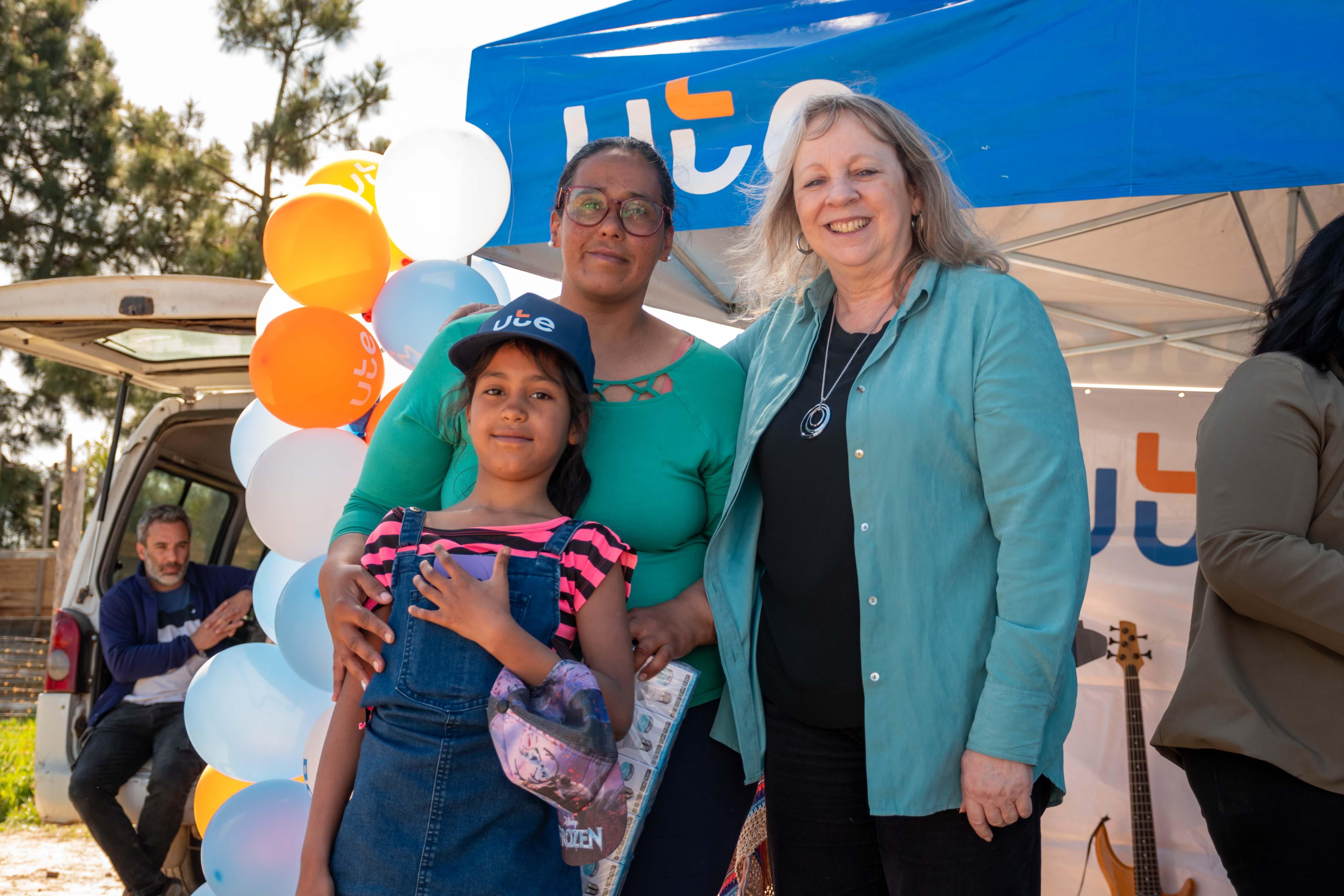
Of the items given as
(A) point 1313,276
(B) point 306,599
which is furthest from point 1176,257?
(B) point 306,599

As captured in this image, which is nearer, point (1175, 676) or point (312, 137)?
point (1175, 676)

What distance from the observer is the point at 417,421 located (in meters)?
1.91

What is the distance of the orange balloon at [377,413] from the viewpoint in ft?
10.1

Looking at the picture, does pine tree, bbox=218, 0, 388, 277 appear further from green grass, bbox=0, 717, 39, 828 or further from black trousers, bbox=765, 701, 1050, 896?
black trousers, bbox=765, 701, 1050, 896

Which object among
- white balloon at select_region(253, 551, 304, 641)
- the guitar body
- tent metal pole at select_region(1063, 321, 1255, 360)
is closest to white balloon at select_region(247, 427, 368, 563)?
white balloon at select_region(253, 551, 304, 641)

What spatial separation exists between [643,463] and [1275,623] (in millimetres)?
1183

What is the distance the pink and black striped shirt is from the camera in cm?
162

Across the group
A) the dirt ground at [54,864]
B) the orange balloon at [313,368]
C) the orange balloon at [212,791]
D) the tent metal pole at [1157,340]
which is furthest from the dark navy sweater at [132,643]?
the tent metal pole at [1157,340]

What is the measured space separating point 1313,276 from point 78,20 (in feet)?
47.1

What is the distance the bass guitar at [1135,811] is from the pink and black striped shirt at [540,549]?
9.98ft

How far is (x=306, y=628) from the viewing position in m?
2.73

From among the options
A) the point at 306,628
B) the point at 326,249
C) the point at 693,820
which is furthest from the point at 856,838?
the point at 326,249

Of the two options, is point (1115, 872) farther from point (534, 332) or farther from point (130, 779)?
point (130, 779)

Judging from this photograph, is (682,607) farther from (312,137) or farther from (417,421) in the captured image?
(312,137)
